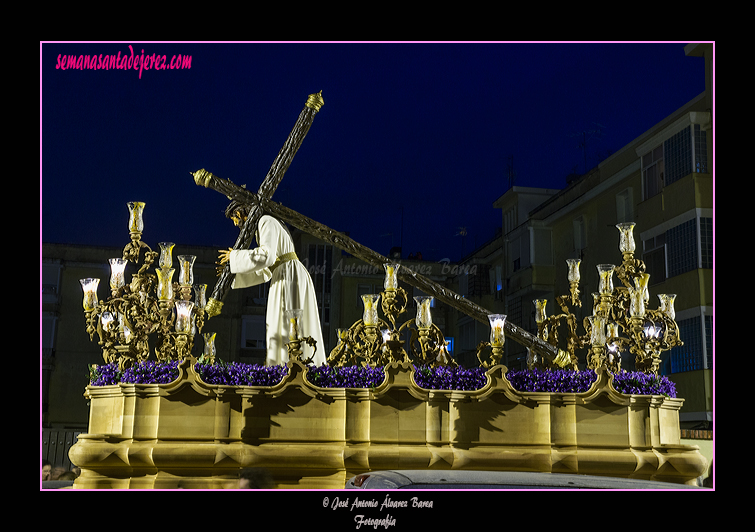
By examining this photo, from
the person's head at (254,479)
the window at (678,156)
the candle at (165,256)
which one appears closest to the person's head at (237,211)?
the candle at (165,256)

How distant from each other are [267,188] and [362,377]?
12.1 ft

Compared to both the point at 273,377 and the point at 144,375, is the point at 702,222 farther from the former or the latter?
the point at 144,375

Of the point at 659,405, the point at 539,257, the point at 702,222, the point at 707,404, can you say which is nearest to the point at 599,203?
the point at 539,257

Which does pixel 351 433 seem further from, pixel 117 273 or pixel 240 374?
pixel 117 273

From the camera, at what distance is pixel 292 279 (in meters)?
11.6

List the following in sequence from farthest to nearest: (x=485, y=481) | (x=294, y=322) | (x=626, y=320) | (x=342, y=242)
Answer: (x=342, y=242)
(x=626, y=320)
(x=294, y=322)
(x=485, y=481)

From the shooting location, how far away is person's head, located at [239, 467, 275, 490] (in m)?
9.34

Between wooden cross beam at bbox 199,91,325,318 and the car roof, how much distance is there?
468 centimetres

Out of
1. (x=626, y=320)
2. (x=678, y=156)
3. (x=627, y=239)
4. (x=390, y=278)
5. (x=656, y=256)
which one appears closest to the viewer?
(x=390, y=278)

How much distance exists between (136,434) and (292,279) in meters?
3.15

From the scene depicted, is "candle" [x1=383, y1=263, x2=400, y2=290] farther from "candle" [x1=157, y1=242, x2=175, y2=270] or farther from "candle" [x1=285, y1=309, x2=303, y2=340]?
"candle" [x1=157, y1=242, x2=175, y2=270]

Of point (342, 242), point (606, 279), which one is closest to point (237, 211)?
point (342, 242)

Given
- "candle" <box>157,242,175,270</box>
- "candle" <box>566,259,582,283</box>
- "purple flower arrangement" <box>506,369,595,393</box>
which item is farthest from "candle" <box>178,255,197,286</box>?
"candle" <box>566,259,582,283</box>

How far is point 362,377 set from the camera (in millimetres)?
10133
